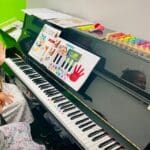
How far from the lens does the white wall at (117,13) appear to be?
1.67 meters

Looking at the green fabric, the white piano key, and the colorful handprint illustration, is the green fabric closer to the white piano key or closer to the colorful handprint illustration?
the colorful handprint illustration

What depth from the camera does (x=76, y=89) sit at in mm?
1632

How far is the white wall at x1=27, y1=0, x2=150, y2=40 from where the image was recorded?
167 centimetres

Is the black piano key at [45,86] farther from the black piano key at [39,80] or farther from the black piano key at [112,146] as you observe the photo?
the black piano key at [112,146]

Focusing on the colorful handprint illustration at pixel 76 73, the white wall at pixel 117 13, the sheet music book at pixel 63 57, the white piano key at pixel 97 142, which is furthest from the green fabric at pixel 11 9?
the white piano key at pixel 97 142

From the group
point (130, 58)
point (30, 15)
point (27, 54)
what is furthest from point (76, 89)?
point (30, 15)

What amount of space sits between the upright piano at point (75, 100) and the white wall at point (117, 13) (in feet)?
0.94

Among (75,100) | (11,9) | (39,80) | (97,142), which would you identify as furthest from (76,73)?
(11,9)

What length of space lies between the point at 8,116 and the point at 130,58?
102 centimetres

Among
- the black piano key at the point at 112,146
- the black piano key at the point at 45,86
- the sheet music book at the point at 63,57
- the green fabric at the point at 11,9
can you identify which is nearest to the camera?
the black piano key at the point at 112,146

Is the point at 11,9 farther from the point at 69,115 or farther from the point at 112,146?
the point at 112,146

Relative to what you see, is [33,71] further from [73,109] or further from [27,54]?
[73,109]

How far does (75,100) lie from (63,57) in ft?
1.13

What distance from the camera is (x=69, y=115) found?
5.05 feet
